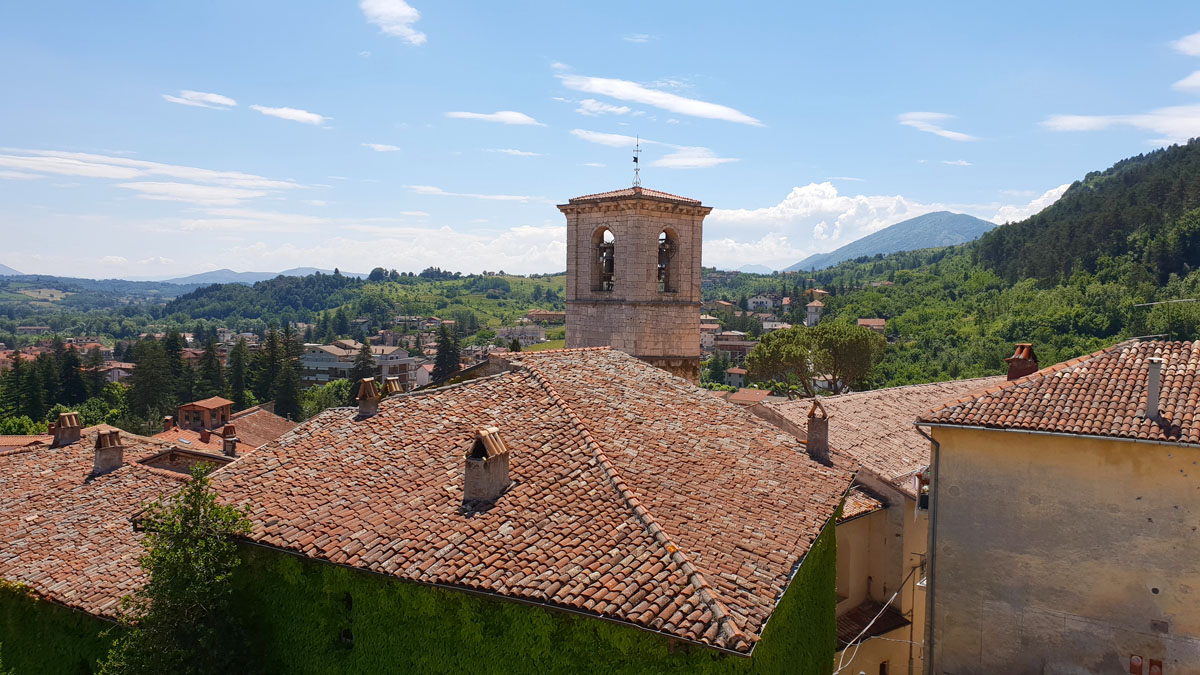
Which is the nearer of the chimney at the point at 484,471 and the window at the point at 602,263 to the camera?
the chimney at the point at 484,471

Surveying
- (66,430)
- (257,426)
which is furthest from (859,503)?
(257,426)

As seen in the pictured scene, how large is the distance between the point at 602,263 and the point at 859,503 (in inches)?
337

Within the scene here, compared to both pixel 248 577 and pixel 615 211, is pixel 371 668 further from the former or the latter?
pixel 615 211

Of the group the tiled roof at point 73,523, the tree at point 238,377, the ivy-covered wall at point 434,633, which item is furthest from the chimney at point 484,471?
the tree at point 238,377

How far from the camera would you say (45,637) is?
1138 cm

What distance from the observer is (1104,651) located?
1069cm

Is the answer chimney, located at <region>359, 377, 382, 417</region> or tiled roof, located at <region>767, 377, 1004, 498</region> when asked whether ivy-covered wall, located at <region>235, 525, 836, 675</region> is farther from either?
tiled roof, located at <region>767, 377, 1004, 498</region>

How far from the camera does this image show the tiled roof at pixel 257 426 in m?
48.2

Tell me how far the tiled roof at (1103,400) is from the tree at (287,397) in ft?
226

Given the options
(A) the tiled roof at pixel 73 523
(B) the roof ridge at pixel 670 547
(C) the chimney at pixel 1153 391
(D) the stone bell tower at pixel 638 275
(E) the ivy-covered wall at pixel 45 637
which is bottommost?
(E) the ivy-covered wall at pixel 45 637

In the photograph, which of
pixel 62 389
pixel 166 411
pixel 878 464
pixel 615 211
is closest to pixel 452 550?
pixel 878 464

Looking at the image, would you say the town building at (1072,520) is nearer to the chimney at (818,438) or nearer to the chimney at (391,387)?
the chimney at (818,438)

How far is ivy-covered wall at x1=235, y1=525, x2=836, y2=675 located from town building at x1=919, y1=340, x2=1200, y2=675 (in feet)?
9.49

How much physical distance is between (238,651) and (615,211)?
12.8 meters
